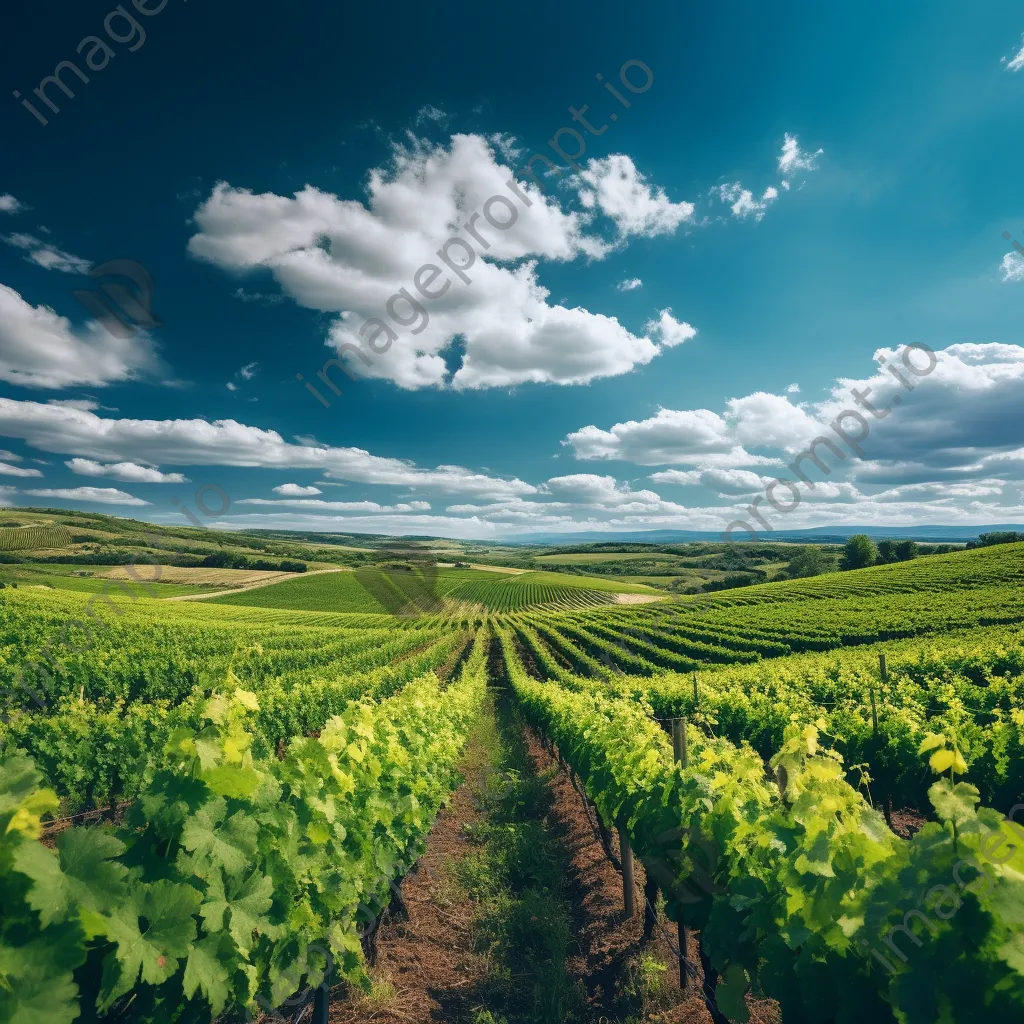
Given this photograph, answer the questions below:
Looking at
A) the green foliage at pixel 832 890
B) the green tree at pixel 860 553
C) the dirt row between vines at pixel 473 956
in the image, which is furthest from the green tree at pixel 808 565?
the green foliage at pixel 832 890

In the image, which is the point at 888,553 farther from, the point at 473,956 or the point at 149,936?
the point at 149,936

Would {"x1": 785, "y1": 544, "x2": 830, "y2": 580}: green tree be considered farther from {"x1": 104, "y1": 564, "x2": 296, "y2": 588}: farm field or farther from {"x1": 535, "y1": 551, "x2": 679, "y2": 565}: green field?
{"x1": 104, "y1": 564, "x2": 296, "y2": 588}: farm field

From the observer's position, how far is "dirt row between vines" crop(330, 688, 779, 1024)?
4703mm

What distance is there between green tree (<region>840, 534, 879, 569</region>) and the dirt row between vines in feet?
352

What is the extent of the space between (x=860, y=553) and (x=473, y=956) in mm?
112114

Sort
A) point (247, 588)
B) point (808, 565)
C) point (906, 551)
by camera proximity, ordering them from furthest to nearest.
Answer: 1. point (808, 565)
2. point (906, 551)
3. point (247, 588)

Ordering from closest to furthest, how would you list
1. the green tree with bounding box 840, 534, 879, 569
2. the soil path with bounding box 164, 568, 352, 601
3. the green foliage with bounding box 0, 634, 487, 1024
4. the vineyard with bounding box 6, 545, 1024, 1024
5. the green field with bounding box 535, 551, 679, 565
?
the green foliage with bounding box 0, 634, 487, 1024, the vineyard with bounding box 6, 545, 1024, 1024, the soil path with bounding box 164, 568, 352, 601, the green tree with bounding box 840, 534, 879, 569, the green field with bounding box 535, 551, 679, 565

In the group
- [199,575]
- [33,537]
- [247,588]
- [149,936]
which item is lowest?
[247,588]

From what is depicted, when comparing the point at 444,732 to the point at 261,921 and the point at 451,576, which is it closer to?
the point at 261,921

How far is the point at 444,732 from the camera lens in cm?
897

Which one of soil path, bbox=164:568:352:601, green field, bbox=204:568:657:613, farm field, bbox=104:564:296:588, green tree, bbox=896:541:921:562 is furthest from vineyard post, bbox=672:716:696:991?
green tree, bbox=896:541:921:562

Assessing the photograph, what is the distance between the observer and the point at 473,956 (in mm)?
5516

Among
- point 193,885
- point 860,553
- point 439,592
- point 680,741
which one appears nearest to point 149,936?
point 193,885

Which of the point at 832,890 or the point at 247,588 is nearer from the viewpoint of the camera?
the point at 832,890
